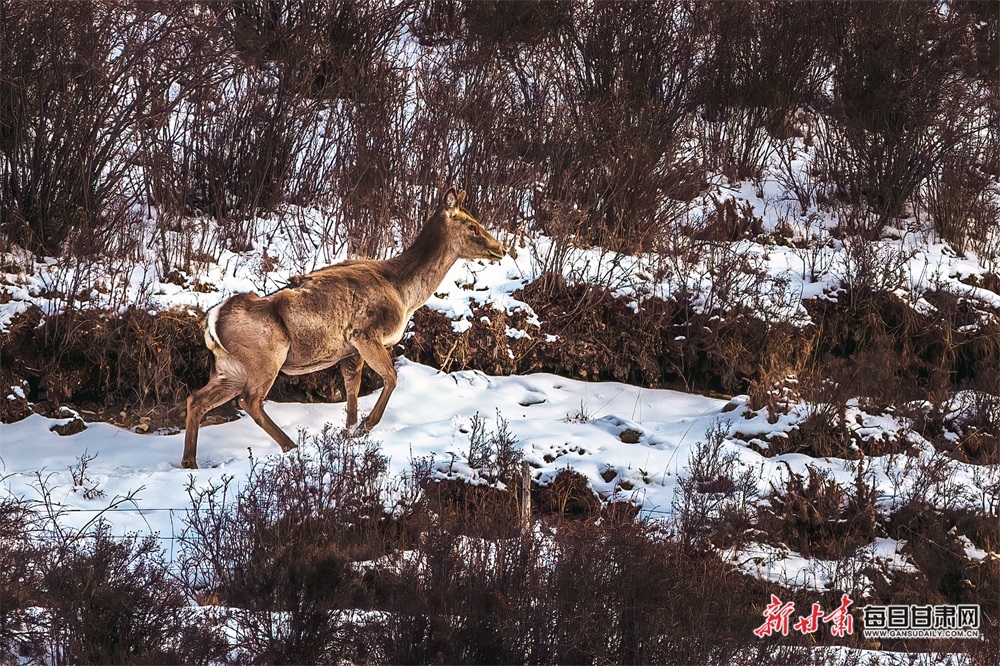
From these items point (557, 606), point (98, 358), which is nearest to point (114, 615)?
point (557, 606)

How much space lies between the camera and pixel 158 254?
10.1m

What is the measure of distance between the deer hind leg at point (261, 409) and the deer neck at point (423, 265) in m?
1.33

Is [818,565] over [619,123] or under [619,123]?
under

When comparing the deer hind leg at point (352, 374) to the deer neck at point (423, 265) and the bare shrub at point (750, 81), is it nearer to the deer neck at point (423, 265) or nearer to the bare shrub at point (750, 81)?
the deer neck at point (423, 265)

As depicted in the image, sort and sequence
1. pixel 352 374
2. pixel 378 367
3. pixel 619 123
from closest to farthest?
pixel 378 367 → pixel 352 374 → pixel 619 123

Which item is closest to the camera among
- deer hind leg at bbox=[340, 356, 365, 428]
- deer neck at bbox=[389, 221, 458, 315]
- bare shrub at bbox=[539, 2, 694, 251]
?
deer hind leg at bbox=[340, 356, 365, 428]

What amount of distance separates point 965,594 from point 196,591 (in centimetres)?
496

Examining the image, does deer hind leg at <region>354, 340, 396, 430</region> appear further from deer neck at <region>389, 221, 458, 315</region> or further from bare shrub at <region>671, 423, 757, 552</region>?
bare shrub at <region>671, 423, 757, 552</region>

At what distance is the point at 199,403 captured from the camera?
309 inches

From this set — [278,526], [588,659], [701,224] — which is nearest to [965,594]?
[588,659]

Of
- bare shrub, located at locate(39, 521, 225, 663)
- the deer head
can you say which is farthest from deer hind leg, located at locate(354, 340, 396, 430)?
bare shrub, located at locate(39, 521, 225, 663)

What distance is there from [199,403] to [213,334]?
49cm

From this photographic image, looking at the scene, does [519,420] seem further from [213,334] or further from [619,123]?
[619,123]

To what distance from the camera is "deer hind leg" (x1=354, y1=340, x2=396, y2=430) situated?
27.4 feet
